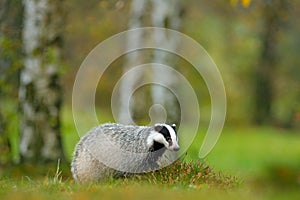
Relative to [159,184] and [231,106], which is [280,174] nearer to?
[159,184]

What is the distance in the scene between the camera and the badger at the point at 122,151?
9.65 metres

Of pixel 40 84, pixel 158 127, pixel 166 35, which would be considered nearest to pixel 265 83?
pixel 166 35

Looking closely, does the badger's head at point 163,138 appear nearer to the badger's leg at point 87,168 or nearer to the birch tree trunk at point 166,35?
the badger's leg at point 87,168

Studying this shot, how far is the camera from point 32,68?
43.3 ft

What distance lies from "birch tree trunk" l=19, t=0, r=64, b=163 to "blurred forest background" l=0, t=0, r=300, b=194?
0.02m

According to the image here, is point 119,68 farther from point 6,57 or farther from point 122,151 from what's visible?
point 122,151

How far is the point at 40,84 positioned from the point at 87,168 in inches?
136

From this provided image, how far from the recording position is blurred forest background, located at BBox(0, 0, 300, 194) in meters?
13.2

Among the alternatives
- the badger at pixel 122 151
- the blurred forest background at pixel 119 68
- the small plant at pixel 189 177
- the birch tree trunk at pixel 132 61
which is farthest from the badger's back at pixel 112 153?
the birch tree trunk at pixel 132 61

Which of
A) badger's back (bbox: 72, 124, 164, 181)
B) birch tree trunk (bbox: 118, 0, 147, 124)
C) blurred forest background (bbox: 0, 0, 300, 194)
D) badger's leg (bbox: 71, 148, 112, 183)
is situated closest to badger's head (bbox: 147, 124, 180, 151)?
badger's back (bbox: 72, 124, 164, 181)

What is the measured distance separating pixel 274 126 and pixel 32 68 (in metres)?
22.9

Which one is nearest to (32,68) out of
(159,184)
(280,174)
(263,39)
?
(159,184)

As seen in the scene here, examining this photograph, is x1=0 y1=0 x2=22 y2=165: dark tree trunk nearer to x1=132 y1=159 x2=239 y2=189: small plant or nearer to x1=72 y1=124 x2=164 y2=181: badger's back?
x1=72 y1=124 x2=164 y2=181: badger's back

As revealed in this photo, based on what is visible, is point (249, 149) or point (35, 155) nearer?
point (35, 155)
